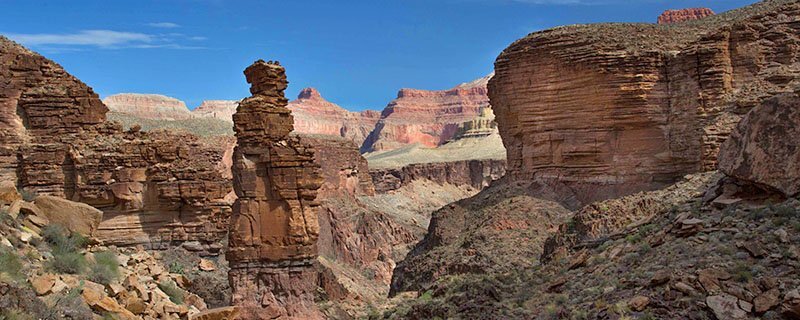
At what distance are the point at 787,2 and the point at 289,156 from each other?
21.6m

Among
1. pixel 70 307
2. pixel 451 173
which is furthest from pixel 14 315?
pixel 451 173

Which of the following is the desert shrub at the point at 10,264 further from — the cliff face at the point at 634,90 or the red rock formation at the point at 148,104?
the red rock formation at the point at 148,104

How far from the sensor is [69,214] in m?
21.4

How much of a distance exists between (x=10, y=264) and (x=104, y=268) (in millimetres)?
3388

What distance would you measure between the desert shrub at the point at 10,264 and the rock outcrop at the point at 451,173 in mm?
88695

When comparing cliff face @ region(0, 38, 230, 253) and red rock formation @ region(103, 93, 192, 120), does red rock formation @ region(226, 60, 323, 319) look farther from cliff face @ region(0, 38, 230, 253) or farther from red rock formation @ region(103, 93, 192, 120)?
red rock formation @ region(103, 93, 192, 120)

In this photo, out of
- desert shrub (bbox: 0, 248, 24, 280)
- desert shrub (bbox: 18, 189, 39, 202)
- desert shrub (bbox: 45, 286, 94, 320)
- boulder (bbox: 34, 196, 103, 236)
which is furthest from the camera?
desert shrub (bbox: 18, 189, 39, 202)

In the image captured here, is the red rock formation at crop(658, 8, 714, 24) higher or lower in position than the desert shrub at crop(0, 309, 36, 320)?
higher

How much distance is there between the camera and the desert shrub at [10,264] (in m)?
15.2

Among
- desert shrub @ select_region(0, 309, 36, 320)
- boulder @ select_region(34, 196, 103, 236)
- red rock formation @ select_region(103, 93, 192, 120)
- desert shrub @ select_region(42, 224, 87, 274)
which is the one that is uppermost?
red rock formation @ select_region(103, 93, 192, 120)

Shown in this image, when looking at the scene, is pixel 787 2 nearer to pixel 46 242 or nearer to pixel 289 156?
pixel 289 156

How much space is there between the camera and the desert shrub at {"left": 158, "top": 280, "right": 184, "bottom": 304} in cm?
2073

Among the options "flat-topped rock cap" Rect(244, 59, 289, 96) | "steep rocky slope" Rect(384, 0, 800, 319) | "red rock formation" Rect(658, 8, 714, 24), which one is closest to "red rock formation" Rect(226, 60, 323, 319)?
"flat-topped rock cap" Rect(244, 59, 289, 96)

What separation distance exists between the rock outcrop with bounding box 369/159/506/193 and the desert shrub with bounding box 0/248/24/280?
291 ft
